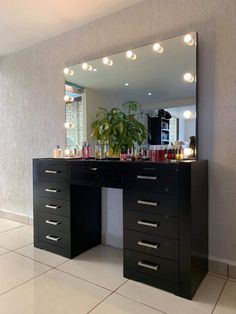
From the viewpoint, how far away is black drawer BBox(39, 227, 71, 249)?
2125mm

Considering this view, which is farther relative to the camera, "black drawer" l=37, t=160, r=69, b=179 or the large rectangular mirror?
"black drawer" l=37, t=160, r=69, b=179

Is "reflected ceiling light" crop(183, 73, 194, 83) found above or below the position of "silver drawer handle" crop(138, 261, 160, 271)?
above

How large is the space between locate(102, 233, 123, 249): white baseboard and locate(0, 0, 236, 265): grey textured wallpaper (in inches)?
34.8

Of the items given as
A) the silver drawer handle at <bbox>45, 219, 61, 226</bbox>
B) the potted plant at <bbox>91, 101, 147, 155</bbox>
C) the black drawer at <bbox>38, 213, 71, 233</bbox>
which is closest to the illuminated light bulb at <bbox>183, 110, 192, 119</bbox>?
the potted plant at <bbox>91, 101, 147, 155</bbox>

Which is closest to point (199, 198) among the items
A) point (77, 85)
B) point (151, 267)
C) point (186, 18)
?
point (151, 267)

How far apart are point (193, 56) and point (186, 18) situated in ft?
1.04

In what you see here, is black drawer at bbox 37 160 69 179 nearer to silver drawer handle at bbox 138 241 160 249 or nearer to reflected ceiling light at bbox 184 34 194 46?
silver drawer handle at bbox 138 241 160 249

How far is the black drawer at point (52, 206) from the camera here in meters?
2.12

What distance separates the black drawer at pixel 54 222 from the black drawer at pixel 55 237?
0.04m

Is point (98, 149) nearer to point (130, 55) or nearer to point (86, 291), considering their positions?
point (130, 55)

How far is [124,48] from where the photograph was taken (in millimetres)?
2193

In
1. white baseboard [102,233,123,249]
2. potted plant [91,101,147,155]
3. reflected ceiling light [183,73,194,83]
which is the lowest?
white baseboard [102,233,123,249]

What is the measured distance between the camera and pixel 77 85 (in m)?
2.54

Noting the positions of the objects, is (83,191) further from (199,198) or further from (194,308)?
(194,308)
